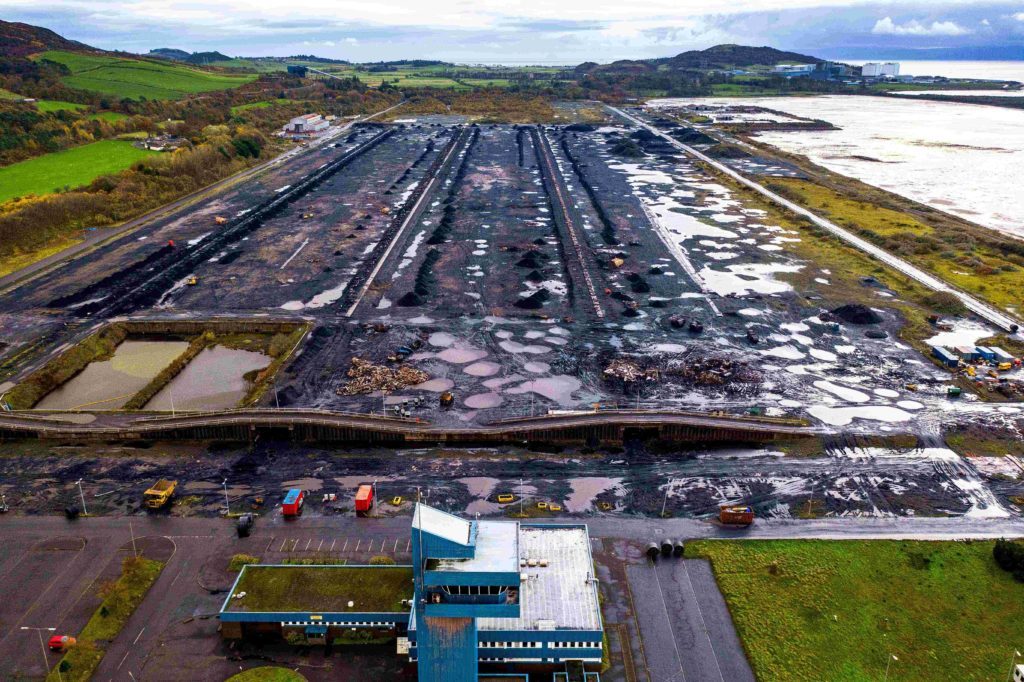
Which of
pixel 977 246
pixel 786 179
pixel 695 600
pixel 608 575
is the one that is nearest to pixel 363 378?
pixel 608 575

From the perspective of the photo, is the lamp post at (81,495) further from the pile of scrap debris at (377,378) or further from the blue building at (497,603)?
the blue building at (497,603)

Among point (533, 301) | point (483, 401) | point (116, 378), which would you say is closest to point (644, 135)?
point (533, 301)

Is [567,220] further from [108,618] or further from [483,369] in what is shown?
[108,618]

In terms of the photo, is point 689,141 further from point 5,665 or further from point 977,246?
point 5,665

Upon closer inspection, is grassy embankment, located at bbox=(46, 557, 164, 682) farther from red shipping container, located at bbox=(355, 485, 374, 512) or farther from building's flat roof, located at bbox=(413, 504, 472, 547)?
building's flat roof, located at bbox=(413, 504, 472, 547)

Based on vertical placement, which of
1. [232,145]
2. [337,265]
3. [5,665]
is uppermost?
[232,145]
